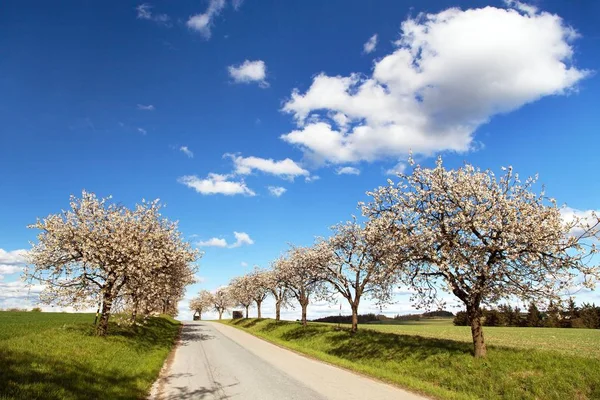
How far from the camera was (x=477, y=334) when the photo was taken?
62.2 ft

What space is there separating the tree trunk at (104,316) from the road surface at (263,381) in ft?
19.8

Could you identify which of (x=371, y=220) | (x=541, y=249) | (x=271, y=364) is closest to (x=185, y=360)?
(x=271, y=364)

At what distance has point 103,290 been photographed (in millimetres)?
25359

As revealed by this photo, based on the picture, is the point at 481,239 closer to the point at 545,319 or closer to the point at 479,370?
the point at 479,370

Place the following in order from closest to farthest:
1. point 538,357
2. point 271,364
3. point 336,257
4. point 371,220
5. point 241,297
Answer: point 538,357 → point 271,364 → point 371,220 → point 336,257 → point 241,297

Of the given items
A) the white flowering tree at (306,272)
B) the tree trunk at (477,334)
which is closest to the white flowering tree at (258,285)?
the white flowering tree at (306,272)

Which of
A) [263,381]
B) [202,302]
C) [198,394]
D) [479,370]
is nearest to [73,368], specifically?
[198,394]

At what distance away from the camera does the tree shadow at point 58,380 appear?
1040 cm

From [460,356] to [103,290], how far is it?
913 inches

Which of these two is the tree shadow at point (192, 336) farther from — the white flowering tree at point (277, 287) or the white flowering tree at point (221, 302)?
the white flowering tree at point (221, 302)

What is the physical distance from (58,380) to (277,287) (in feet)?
159

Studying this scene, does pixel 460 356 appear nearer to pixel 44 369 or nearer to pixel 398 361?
pixel 398 361

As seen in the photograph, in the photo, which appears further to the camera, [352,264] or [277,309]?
[277,309]

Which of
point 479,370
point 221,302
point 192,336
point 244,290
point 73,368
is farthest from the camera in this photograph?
point 221,302
